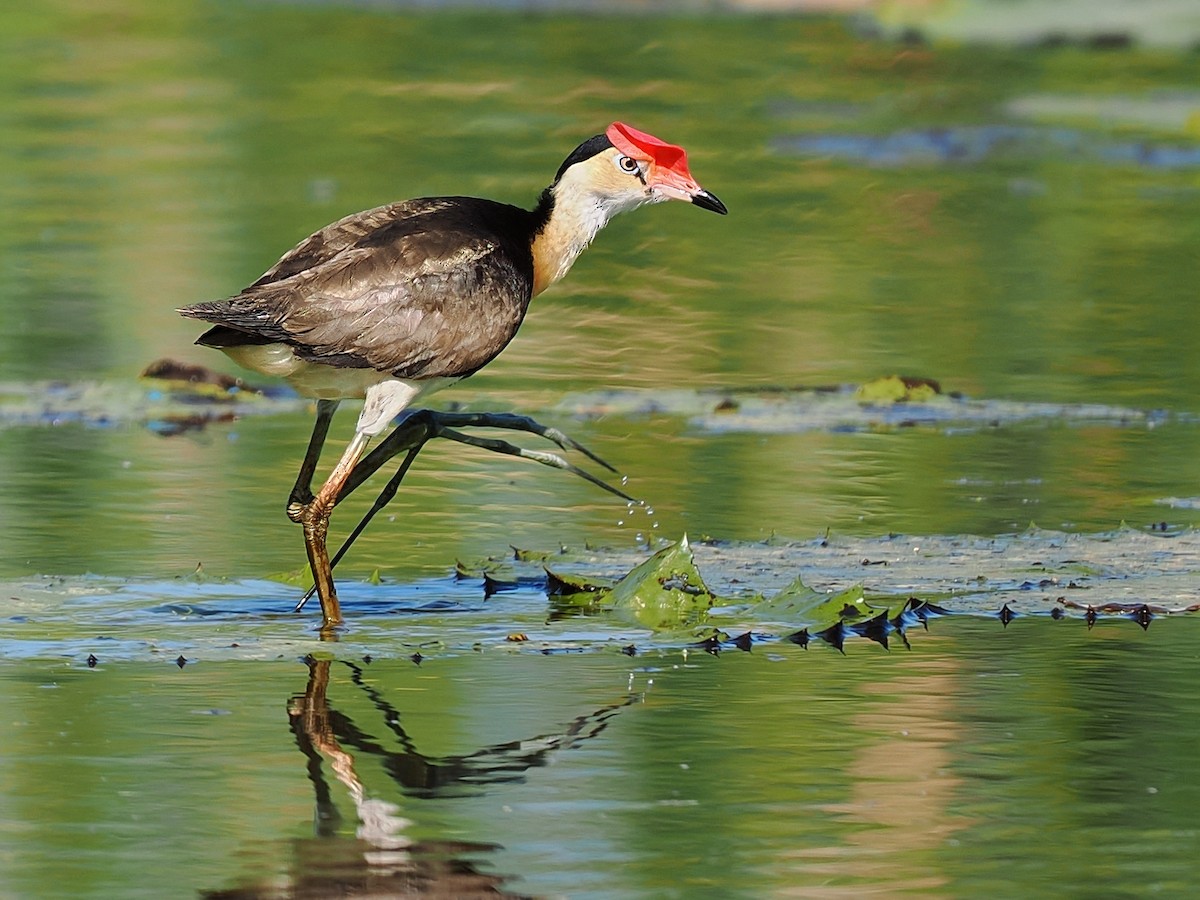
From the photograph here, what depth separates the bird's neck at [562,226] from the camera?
9.02 metres

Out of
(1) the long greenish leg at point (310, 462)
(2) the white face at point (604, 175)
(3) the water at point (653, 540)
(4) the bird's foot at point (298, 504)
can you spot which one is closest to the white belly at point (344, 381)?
(1) the long greenish leg at point (310, 462)

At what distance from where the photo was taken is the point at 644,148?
8953 mm

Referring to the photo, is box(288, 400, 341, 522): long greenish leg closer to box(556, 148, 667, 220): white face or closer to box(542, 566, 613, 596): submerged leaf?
box(542, 566, 613, 596): submerged leaf

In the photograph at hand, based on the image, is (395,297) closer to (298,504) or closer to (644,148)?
(298,504)

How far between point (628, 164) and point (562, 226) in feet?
1.01

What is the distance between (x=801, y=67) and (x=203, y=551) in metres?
18.7

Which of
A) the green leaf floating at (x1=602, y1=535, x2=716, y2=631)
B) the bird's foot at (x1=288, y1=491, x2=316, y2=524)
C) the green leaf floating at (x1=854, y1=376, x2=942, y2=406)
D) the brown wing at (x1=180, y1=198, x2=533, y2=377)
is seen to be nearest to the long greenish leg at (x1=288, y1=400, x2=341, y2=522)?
the bird's foot at (x1=288, y1=491, x2=316, y2=524)

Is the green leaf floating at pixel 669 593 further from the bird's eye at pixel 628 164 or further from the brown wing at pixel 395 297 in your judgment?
the bird's eye at pixel 628 164

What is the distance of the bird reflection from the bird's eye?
2.25m

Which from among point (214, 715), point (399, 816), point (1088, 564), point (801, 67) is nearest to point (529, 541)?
point (1088, 564)

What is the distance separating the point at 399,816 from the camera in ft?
19.8

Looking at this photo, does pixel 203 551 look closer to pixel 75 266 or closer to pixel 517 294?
pixel 517 294

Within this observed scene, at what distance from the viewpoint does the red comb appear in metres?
8.95

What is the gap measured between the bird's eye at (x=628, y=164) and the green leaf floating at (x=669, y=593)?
144 centimetres
